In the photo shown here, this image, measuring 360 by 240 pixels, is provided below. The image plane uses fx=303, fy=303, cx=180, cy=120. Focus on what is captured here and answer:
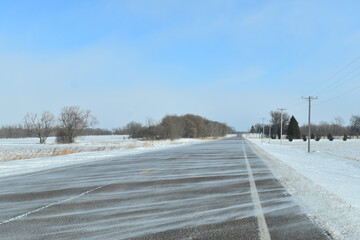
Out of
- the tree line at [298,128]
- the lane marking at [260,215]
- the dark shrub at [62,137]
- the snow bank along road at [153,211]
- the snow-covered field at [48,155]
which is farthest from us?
the tree line at [298,128]

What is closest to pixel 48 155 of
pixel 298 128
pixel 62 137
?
pixel 62 137

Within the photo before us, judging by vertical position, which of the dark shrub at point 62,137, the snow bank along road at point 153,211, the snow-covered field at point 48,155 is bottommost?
the snow-covered field at point 48,155

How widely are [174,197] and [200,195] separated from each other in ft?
2.42

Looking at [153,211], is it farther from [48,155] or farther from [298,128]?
[298,128]

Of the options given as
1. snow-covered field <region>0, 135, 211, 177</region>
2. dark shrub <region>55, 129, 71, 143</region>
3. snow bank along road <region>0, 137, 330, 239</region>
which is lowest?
snow-covered field <region>0, 135, 211, 177</region>

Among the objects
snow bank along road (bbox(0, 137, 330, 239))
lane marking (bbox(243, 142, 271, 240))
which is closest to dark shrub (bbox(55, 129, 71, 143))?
snow bank along road (bbox(0, 137, 330, 239))

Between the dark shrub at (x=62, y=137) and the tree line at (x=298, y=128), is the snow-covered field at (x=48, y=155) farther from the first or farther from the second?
the tree line at (x=298, y=128)

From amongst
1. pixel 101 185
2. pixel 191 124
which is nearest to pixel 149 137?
pixel 191 124

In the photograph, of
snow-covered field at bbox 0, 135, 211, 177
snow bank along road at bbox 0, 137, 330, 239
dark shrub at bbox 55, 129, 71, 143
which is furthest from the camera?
dark shrub at bbox 55, 129, 71, 143

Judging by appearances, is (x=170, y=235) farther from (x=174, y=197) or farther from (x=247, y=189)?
(x=247, y=189)

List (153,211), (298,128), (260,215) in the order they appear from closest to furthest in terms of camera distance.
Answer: (260,215) < (153,211) < (298,128)

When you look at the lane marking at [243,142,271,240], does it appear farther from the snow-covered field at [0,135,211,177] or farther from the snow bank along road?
the snow-covered field at [0,135,211,177]

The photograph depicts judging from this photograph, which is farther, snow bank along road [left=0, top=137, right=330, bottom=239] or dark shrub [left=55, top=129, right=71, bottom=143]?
dark shrub [left=55, top=129, right=71, bottom=143]

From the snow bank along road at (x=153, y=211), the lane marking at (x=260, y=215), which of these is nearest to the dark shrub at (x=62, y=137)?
the snow bank along road at (x=153, y=211)
